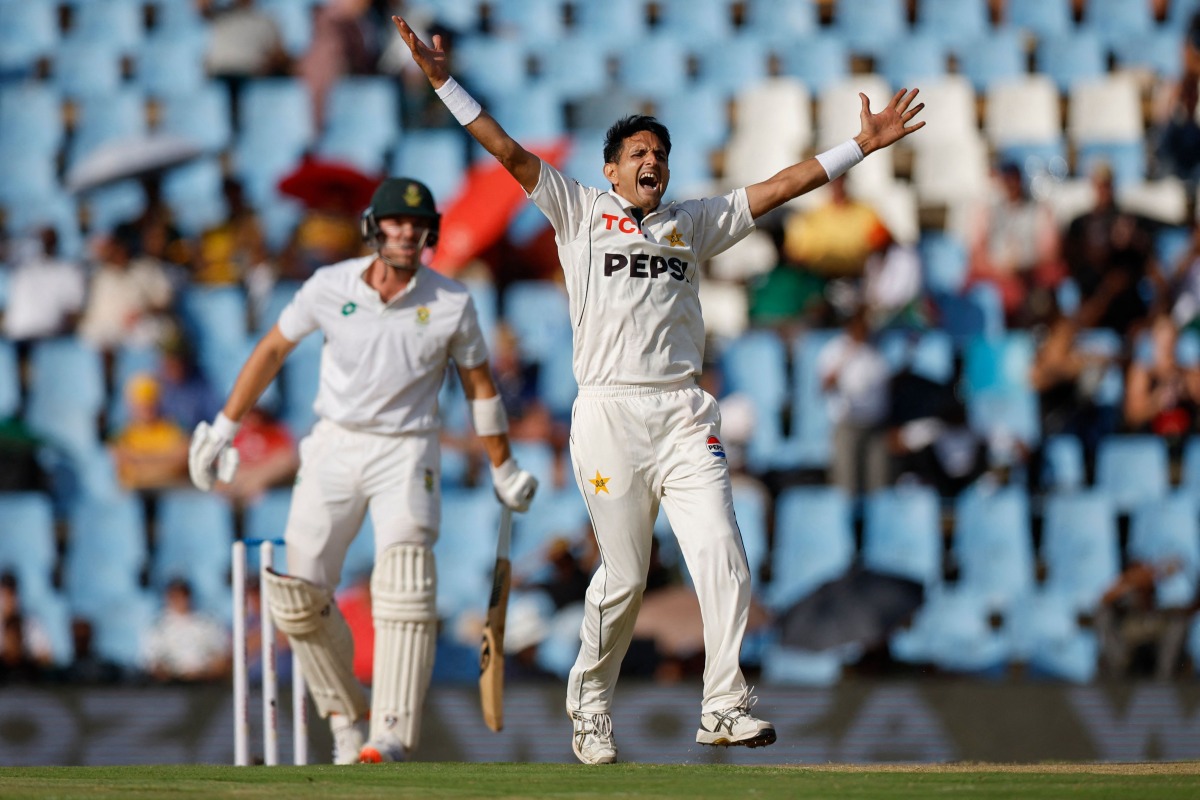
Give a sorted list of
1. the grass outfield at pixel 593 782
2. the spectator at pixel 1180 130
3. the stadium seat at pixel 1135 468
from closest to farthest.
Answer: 1. the grass outfield at pixel 593 782
2. the stadium seat at pixel 1135 468
3. the spectator at pixel 1180 130

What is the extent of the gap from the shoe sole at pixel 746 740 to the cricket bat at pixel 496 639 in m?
1.58

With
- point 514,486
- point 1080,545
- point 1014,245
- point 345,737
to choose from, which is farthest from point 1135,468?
point 345,737

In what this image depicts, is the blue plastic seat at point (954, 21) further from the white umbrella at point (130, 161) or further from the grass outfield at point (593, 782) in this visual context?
the grass outfield at point (593, 782)

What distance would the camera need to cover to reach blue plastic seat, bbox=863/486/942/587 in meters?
11.0

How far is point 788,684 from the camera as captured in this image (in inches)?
369

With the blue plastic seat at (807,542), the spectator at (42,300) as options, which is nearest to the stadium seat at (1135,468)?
the blue plastic seat at (807,542)

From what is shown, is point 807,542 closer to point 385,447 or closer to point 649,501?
point 385,447

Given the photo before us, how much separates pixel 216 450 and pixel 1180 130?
29.5 feet

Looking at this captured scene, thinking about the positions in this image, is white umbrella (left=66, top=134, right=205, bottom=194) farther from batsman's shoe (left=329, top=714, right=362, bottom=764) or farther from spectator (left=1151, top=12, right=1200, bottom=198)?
spectator (left=1151, top=12, right=1200, bottom=198)

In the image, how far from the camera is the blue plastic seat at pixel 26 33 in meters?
14.9

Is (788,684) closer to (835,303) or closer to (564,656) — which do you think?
(564,656)

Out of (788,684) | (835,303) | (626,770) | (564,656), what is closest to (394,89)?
(835,303)

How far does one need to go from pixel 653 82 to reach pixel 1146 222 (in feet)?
13.5

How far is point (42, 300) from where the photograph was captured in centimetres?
1258
